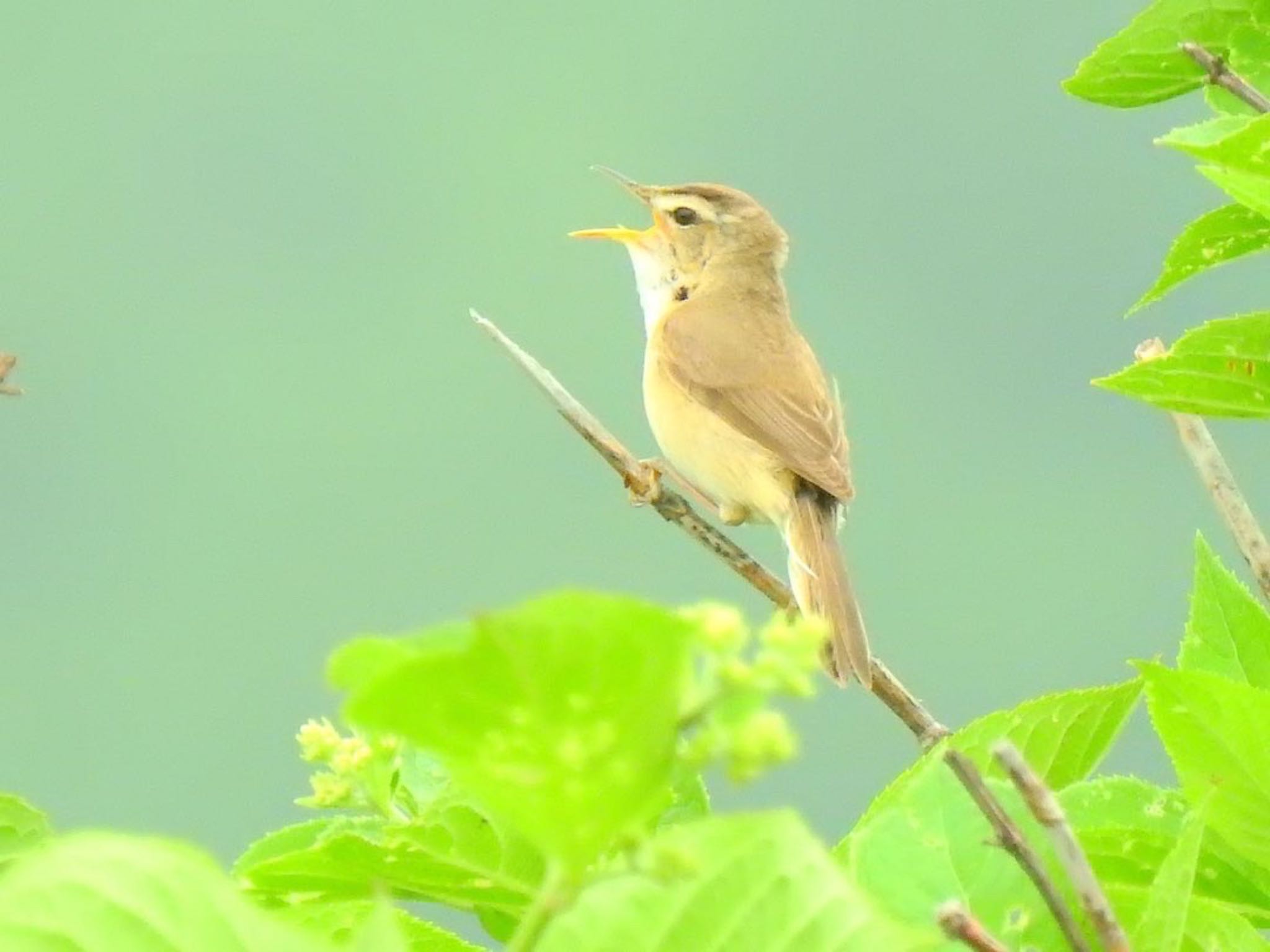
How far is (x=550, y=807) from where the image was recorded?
74 centimetres

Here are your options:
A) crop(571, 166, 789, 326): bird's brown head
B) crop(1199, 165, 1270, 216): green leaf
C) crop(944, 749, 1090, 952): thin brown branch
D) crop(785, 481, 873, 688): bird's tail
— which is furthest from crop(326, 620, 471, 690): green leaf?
crop(571, 166, 789, 326): bird's brown head

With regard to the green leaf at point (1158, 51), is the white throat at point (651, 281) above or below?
above

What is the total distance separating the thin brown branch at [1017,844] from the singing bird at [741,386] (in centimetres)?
324

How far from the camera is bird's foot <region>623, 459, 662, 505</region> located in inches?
94.7

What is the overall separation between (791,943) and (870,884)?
47cm

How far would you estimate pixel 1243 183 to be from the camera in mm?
1533

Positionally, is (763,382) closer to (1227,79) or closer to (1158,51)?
(1158,51)

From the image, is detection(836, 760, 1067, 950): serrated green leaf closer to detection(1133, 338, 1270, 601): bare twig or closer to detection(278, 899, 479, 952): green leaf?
detection(278, 899, 479, 952): green leaf

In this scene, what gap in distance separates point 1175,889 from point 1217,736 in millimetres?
204

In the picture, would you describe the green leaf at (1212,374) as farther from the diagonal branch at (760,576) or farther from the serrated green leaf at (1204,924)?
the serrated green leaf at (1204,924)

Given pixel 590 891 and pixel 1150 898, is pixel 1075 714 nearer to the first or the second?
pixel 1150 898

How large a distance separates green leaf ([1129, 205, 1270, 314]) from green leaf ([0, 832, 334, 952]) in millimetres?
1538

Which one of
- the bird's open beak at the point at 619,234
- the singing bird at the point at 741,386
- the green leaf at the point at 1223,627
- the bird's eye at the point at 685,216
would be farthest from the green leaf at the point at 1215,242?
the bird's eye at the point at 685,216

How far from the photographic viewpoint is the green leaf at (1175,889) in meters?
1.13
